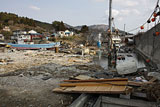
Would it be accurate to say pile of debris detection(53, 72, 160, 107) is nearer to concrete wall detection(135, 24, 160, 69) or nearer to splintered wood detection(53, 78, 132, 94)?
splintered wood detection(53, 78, 132, 94)

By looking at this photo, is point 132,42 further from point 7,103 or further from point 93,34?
point 7,103

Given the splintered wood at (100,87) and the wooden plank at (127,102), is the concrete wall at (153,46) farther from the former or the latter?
the wooden plank at (127,102)

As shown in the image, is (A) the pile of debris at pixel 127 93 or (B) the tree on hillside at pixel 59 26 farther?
(B) the tree on hillside at pixel 59 26

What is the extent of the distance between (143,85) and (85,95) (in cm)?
206

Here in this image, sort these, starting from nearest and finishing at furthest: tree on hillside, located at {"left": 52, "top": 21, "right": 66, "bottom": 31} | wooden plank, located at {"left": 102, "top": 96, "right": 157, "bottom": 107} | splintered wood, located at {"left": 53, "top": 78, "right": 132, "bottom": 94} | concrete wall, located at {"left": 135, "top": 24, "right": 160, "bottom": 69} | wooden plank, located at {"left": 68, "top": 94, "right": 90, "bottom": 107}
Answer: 1. wooden plank, located at {"left": 102, "top": 96, "right": 157, "bottom": 107}
2. wooden plank, located at {"left": 68, "top": 94, "right": 90, "bottom": 107}
3. splintered wood, located at {"left": 53, "top": 78, "right": 132, "bottom": 94}
4. concrete wall, located at {"left": 135, "top": 24, "right": 160, "bottom": 69}
5. tree on hillside, located at {"left": 52, "top": 21, "right": 66, "bottom": 31}

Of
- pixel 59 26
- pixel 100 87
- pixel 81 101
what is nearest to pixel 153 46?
pixel 100 87

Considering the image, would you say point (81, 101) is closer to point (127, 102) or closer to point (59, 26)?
point (127, 102)

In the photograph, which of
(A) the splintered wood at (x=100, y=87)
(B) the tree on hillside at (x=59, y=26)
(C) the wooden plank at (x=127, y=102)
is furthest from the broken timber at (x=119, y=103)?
(B) the tree on hillside at (x=59, y=26)

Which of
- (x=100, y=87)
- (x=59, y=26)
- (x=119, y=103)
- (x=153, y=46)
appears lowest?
(x=119, y=103)

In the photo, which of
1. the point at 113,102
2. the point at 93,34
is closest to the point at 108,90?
the point at 113,102

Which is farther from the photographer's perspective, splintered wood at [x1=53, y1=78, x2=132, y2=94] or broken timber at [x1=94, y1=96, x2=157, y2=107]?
splintered wood at [x1=53, y1=78, x2=132, y2=94]

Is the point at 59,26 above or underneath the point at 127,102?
above

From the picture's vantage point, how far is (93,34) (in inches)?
1967

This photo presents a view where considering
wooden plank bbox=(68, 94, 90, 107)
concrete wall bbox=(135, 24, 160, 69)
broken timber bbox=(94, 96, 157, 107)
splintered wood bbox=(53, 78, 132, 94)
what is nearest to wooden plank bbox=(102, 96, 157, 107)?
broken timber bbox=(94, 96, 157, 107)
